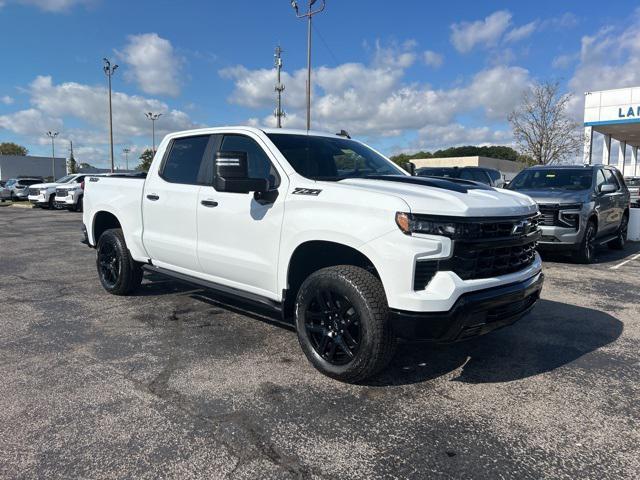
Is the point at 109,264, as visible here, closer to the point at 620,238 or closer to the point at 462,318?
the point at 462,318

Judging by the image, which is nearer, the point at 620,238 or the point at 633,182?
the point at 620,238

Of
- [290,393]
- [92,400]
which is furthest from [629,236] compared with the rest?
[92,400]

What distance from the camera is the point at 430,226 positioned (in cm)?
319

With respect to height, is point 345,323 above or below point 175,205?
below

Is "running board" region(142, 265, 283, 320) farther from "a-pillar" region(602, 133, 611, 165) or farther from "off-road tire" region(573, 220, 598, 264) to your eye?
"a-pillar" region(602, 133, 611, 165)

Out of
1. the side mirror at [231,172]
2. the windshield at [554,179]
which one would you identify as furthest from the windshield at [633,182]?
the side mirror at [231,172]

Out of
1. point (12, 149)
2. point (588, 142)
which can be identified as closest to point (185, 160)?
point (588, 142)

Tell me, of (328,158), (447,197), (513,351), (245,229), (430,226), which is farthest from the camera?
(328,158)

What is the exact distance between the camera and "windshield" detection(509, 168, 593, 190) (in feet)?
30.8

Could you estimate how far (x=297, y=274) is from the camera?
4.04 metres

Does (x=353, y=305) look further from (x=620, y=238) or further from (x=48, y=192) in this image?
(x=48, y=192)

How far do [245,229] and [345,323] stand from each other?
4.06 feet

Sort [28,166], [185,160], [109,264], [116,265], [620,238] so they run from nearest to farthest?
[185,160]
[116,265]
[109,264]
[620,238]
[28,166]

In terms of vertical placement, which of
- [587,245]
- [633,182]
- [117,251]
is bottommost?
[587,245]
